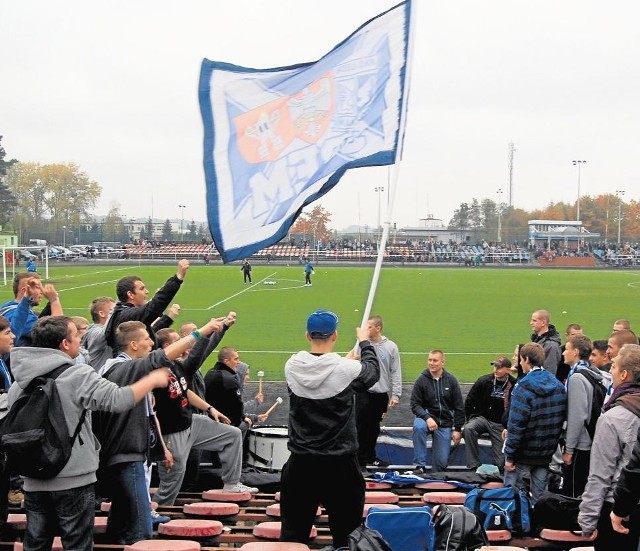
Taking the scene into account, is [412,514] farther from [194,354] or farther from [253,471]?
[253,471]

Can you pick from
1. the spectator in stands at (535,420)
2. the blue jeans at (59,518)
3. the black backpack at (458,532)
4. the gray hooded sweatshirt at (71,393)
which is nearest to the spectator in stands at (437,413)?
the spectator in stands at (535,420)

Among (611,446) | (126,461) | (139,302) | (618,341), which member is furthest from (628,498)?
(139,302)

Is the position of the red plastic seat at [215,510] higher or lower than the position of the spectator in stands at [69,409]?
lower

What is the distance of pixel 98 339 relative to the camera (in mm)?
7453

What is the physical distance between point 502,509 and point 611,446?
1.16 m

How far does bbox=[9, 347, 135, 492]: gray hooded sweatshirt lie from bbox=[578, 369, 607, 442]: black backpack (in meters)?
4.29

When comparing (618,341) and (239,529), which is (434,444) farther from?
(239,529)

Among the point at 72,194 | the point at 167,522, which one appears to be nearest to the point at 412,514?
the point at 167,522

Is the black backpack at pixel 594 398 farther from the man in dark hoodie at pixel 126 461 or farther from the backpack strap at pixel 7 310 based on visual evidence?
the backpack strap at pixel 7 310

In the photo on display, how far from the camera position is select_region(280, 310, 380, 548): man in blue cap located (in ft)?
16.1

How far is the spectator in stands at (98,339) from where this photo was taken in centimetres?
743

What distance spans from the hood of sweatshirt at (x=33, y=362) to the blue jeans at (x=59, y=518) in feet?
2.20

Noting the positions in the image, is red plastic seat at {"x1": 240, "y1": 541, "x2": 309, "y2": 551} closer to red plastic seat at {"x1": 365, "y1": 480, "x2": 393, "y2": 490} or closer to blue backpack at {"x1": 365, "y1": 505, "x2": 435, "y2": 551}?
blue backpack at {"x1": 365, "y1": 505, "x2": 435, "y2": 551}

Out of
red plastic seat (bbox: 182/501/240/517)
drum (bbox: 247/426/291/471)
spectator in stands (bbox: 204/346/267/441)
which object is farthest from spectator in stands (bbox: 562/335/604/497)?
spectator in stands (bbox: 204/346/267/441)
